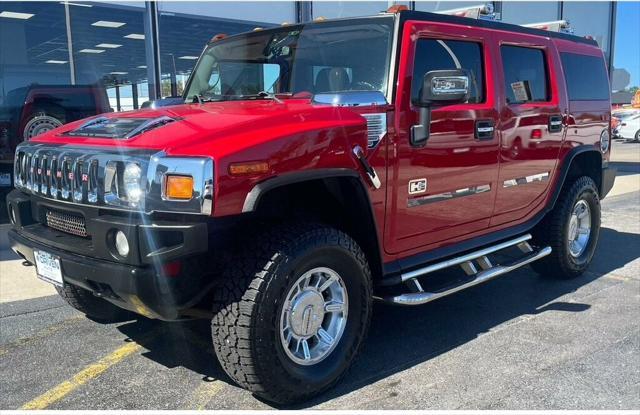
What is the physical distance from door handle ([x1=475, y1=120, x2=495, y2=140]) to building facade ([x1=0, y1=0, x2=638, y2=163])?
12.6ft

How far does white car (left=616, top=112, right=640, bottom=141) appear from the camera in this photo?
25625 mm

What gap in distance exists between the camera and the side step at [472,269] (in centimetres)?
349

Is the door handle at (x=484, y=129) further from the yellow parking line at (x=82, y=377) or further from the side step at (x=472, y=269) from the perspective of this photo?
the yellow parking line at (x=82, y=377)

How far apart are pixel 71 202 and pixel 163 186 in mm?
661

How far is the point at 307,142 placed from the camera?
2.95 meters

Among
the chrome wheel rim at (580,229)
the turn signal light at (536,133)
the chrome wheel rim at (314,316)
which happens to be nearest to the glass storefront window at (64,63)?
the chrome wheel rim at (314,316)

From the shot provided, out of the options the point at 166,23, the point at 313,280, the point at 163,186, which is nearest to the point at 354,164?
the point at 313,280

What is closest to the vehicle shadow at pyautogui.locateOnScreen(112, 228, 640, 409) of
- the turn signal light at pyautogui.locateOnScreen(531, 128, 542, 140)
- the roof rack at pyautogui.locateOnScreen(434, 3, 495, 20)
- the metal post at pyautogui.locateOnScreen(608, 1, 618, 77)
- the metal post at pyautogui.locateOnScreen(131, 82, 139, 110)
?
the turn signal light at pyautogui.locateOnScreen(531, 128, 542, 140)

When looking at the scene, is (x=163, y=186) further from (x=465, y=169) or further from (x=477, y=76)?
(x=477, y=76)

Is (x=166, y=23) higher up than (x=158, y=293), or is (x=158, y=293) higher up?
(x=166, y=23)

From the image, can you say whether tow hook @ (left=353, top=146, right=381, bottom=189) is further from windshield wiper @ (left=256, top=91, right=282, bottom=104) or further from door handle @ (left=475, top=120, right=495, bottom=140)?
door handle @ (left=475, top=120, right=495, bottom=140)

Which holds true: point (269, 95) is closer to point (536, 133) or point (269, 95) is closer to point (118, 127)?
point (118, 127)

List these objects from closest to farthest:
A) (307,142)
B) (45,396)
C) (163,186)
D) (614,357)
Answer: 1. (163,186)
2. (307,142)
3. (45,396)
4. (614,357)

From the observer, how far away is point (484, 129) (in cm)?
408
